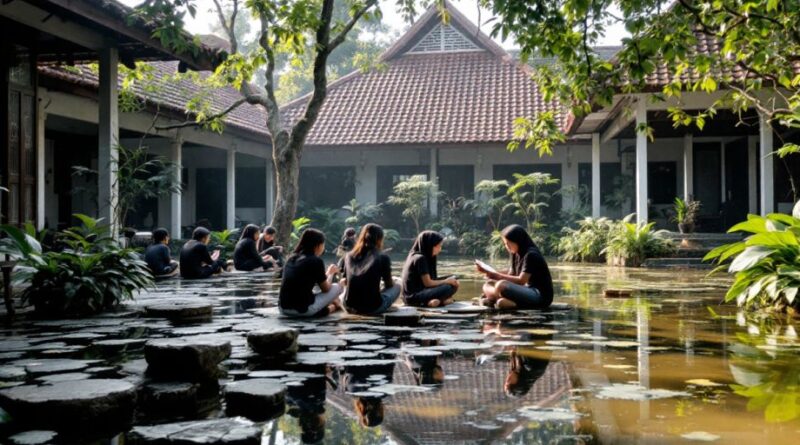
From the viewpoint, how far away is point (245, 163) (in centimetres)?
2541

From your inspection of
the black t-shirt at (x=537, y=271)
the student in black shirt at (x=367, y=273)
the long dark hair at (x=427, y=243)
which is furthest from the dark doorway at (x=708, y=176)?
the student in black shirt at (x=367, y=273)

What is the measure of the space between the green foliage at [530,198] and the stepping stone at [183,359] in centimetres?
Answer: 1583

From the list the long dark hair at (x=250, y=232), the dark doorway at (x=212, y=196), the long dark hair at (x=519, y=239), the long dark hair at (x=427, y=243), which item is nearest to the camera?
the long dark hair at (x=519, y=239)

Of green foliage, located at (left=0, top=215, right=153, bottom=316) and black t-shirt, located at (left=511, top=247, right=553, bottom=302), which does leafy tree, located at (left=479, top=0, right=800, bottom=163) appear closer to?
black t-shirt, located at (left=511, top=247, right=553, bottom=302)

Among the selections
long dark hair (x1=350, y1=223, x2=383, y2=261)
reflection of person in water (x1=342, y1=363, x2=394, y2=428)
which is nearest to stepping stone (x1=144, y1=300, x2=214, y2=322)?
long dark hair (x1=350, y1=223, x2=383, y2=261)

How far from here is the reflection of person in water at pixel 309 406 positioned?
3447 millimetres

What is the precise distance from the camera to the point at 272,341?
5355 mm

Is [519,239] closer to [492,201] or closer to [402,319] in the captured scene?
[402,319]

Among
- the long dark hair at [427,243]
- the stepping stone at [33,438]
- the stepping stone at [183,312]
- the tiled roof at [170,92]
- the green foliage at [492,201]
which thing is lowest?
the stepping stone at [33,438]

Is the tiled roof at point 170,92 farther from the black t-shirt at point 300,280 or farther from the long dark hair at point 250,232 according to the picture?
the black t-shirt at point 300,280

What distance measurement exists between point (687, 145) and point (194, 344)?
17.5 metres

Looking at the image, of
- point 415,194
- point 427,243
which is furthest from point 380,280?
point 415,194

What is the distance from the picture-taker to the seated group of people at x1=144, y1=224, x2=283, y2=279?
41.0ft

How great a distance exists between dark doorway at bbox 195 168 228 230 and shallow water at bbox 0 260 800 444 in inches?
622
